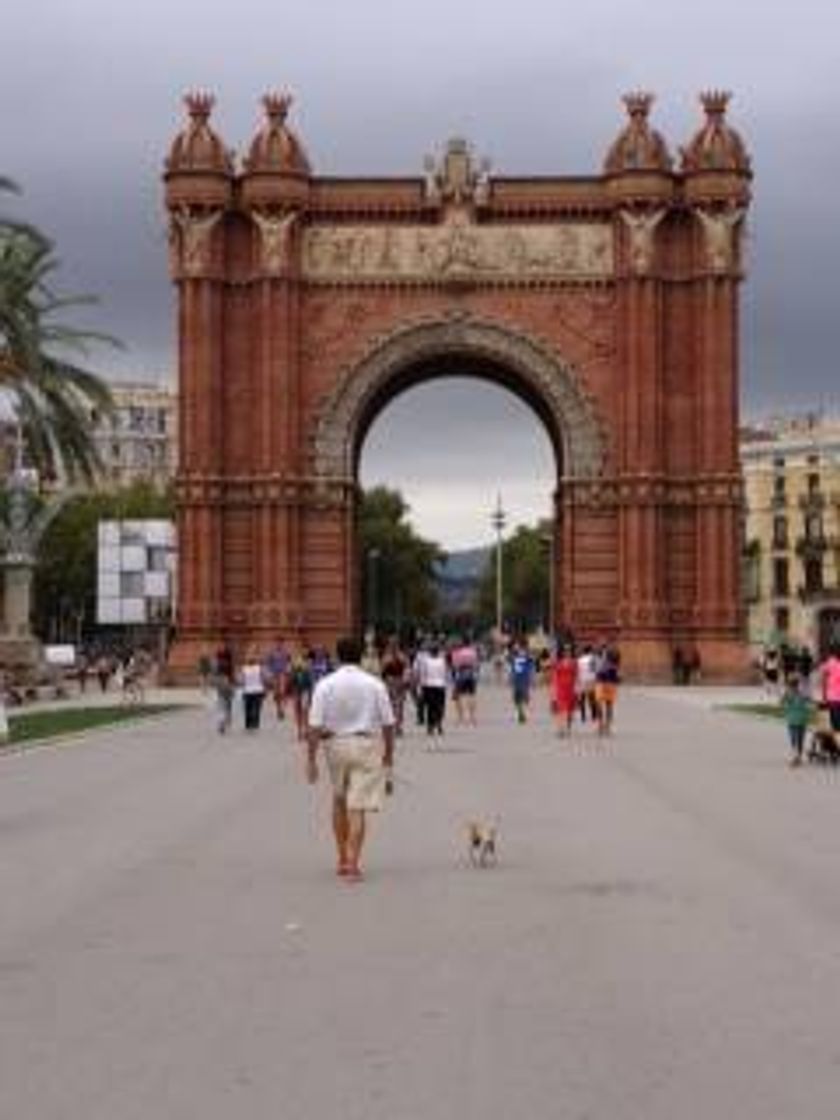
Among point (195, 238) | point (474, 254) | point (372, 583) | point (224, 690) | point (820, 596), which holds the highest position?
point (195, 238)

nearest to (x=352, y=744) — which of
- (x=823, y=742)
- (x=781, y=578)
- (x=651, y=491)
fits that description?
(x=823, y=742)

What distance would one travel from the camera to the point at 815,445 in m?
153

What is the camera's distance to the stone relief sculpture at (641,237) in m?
68.2

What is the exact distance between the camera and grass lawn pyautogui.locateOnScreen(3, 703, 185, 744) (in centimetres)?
3984

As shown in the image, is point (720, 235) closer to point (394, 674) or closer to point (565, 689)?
point (565, 689)

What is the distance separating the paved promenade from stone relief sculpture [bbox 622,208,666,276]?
45.1 meters

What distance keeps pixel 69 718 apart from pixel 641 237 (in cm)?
2813

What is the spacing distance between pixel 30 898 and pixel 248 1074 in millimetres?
6307

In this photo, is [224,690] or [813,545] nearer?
[224,690]

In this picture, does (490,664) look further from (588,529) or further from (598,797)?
(598,797)

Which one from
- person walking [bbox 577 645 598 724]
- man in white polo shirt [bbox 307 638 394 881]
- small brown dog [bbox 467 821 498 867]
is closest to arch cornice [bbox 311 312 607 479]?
person walking [bbox 577 645 598 724]

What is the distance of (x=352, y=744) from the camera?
16672 mm

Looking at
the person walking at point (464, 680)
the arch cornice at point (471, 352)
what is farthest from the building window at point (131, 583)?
the person walking at point (464, 680)

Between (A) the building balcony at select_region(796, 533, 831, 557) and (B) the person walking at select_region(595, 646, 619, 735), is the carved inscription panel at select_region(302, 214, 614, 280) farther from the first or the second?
(A) the building balcony at select_region(796, 533, 831, 557)
